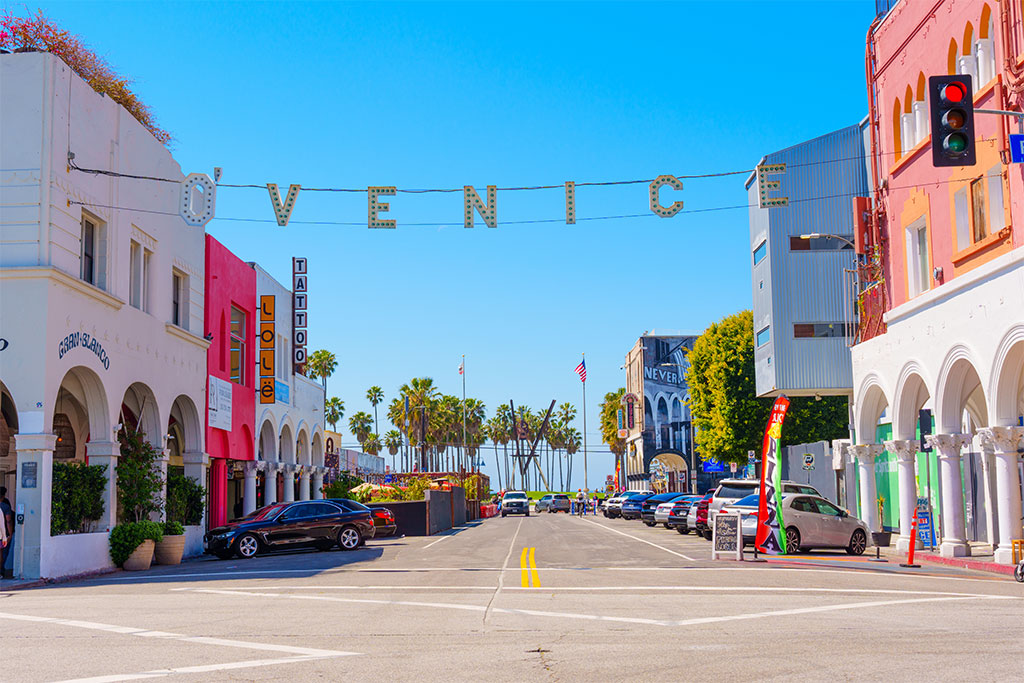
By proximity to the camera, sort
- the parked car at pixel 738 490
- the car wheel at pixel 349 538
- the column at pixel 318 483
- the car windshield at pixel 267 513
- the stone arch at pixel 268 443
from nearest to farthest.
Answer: the car windshield at pixel 267 513
the parked car at pixel 738 490
the car wheel at pixel 349 538
the stone arch at pixel 268 443
the column at pixel 318 483

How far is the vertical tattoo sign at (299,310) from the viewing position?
41812mm

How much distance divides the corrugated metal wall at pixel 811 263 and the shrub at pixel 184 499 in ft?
72.0

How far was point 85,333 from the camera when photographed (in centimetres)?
2308

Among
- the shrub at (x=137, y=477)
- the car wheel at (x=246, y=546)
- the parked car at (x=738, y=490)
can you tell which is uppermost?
the shrub at (x=137, y=477)

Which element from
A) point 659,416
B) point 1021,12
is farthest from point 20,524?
point 659,416

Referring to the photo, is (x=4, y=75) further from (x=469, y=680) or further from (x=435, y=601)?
(x=469, y=680)

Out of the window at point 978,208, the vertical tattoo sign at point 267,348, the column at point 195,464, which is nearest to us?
the window at point 978,208

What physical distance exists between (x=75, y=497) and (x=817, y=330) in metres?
27.7

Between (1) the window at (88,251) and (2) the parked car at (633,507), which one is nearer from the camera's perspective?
(1) the window at (88,251)

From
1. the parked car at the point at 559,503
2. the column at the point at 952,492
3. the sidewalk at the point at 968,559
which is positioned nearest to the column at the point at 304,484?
the sidewalk at the point at 968,559

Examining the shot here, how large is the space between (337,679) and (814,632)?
552 centimetres

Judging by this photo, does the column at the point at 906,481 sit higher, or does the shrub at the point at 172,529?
the column at the point at 906,481

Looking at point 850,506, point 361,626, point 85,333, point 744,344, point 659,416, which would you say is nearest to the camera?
point 361,626

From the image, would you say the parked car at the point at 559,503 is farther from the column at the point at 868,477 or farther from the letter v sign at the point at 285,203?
the letter v sign at the point at 285,203
